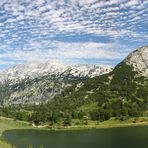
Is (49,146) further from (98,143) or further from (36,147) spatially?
(98,143)

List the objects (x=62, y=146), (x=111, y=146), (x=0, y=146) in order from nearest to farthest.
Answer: (x=0, y=146) → (x=111, y=146) → (x=62, y=146)

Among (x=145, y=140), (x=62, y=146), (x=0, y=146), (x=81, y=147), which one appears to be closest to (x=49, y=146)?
(x=62, y=146)

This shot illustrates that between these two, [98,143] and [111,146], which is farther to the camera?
[98,143]

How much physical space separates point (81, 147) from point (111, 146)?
14.3 meters

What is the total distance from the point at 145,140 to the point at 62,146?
41828mm

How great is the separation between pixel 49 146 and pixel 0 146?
3165cm

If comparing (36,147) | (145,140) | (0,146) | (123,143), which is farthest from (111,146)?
(0,146)

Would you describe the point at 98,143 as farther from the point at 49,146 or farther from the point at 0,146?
the point at 0,146

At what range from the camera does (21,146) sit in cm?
17438

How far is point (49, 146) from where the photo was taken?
173125 mm

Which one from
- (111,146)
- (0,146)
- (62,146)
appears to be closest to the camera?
(0,146)

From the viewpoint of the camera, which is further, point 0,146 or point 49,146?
point 49,146

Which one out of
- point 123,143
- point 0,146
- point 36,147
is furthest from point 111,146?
point 0,146

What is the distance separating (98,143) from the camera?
173250 mm
